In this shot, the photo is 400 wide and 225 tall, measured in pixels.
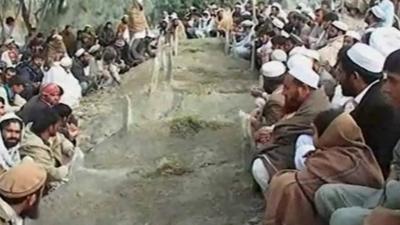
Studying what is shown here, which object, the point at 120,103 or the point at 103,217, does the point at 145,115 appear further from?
the point at 103,217

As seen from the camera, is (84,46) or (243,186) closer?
(243,186)

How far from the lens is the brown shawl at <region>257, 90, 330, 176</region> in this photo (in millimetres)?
3820

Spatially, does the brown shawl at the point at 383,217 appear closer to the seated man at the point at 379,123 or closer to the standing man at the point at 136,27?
the seated man at the point at 379,123

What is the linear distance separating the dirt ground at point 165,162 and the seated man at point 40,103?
51 cm

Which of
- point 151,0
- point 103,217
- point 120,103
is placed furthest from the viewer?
point 151,0

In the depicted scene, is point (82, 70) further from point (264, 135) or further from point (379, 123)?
point (379, 123)

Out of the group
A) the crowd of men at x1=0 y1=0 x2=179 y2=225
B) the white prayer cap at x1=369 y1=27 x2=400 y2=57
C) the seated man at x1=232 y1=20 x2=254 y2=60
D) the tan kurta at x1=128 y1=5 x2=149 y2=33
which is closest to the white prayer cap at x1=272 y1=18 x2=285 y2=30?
the seated man at x1=232 y1=20 x2=254 y2=60

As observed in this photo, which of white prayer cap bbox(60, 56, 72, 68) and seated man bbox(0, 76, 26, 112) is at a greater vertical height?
seated man bbox(0, 76, 26, 112)

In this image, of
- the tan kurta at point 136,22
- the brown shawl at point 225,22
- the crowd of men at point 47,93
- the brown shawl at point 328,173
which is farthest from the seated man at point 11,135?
the brown shawl at point 225,22

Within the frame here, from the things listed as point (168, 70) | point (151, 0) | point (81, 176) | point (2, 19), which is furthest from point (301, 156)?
point (151, 0)

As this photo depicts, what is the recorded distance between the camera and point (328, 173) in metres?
3.09

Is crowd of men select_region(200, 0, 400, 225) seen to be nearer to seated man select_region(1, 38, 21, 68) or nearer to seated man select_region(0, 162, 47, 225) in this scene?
seated man select_region(0, 162, 47, 225)

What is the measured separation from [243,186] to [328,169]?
1.69m

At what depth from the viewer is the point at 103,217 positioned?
4.51m
